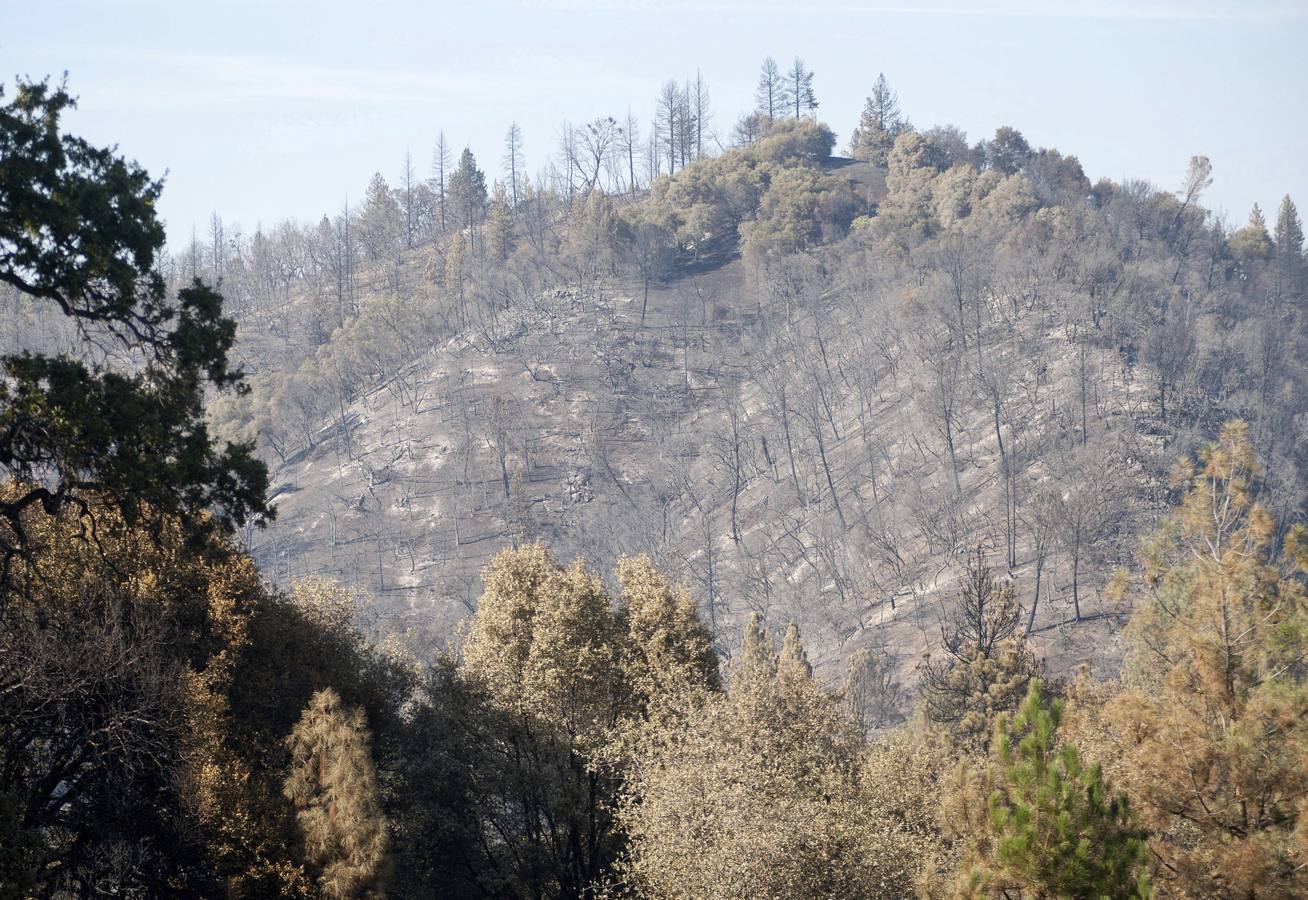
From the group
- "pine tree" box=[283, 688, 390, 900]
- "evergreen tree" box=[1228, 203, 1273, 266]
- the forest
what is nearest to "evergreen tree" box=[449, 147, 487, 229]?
the forest

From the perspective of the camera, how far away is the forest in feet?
49.4

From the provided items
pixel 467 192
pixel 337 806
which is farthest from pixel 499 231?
pixel 337 806

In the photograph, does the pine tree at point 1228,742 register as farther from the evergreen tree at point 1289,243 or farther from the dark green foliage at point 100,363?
the evergreen tree at point 1289,243

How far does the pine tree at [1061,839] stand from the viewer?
41.2 feet

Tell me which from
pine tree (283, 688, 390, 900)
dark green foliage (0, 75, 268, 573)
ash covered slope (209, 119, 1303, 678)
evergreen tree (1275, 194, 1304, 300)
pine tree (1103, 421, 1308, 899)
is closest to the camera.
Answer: pine tree (1103, 421, 1308, 899)

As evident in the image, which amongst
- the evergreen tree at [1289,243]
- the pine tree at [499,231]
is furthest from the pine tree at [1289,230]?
the pine tree at [499,231]

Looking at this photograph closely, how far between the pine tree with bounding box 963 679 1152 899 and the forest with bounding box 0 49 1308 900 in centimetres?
5

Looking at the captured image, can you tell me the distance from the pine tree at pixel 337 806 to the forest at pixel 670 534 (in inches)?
3.1

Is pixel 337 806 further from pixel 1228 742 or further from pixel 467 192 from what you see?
pixel 467 192

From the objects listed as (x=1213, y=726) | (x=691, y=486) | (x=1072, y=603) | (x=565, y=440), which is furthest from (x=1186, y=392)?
(x=1213, y=726)

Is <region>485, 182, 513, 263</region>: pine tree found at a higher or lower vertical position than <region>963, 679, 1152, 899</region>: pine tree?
higher

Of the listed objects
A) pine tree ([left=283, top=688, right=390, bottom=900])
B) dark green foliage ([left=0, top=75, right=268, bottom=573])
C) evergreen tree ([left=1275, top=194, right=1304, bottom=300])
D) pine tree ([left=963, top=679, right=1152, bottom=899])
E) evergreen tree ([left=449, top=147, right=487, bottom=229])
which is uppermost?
evergreen tree ([left=449, top=147, right=487, bottom=229])

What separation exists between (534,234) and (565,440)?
1652 inches

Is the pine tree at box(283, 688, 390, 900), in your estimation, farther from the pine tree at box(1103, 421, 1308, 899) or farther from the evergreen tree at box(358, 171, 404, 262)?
the evergreen tree at box(358, 171, 404, 262)
